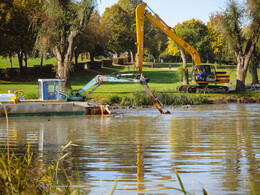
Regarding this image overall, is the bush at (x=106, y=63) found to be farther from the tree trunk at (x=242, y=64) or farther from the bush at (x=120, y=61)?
the tree trunk at (x=242, y=64)

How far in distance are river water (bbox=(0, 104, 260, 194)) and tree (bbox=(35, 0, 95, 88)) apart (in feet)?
45.3

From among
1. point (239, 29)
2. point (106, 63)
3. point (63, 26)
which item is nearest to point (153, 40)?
point (106, 63)

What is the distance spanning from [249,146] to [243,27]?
28.5 meters

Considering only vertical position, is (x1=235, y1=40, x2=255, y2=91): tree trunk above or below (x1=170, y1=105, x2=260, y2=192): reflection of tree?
above

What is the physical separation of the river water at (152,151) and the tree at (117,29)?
6155 cm

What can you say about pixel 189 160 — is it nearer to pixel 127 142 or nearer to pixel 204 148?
pixel 204 148

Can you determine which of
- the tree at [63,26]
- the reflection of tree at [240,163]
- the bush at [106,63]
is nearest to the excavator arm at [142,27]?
the tree at [63,26]

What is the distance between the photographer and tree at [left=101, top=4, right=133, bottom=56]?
82812 mm

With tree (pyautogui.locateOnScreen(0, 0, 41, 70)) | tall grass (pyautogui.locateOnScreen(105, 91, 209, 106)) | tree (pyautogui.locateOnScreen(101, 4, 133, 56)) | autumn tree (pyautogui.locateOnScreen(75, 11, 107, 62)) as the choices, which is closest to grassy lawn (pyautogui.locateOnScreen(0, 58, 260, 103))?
tall grass (pyautogui.locateOnScreen(105, 91, 209, 106))

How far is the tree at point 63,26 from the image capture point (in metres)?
34.5

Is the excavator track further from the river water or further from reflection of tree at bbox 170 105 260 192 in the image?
reflection of tree at bbox 170 105 260 192

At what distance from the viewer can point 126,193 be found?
7.39 meters

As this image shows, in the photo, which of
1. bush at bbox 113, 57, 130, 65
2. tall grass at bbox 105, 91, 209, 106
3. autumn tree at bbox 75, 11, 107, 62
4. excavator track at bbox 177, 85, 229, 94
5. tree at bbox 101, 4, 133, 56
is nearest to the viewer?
tall grass at bbox 105, 91, 209, 106

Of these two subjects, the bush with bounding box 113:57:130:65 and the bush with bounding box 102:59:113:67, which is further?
the bush with bounding box 113:57:130:65
